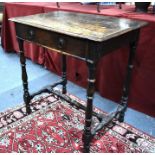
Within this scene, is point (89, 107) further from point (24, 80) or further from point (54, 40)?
point (24, 80)

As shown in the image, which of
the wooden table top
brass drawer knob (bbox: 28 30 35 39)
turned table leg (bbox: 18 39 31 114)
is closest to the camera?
the wooden table top

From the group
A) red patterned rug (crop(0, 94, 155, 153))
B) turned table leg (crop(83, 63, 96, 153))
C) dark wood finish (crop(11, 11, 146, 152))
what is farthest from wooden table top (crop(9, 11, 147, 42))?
red patterned rug (crop(0, 94, 155, 153))

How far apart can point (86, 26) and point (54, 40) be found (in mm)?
186

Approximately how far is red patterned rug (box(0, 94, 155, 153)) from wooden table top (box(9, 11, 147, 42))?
72 centimetres

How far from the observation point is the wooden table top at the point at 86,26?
3.24ft

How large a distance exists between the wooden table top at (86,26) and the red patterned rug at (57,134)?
723mm

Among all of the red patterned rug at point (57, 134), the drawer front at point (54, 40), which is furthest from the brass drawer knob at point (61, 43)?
the red patterned rug at point (57, 134)

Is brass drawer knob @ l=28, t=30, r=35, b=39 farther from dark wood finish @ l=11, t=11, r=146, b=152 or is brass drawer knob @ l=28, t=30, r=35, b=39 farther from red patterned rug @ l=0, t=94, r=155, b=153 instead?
red patterned rug @ l=0, t=94, r=155, b=153

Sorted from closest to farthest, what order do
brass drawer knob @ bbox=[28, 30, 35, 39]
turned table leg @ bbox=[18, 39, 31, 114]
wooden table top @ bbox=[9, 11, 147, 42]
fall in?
1. wooden table top @ bbox=[9, 11, 147, 42]
2. brass drawer knob @ bbox=[28, 30, 35, 39]
3. turned table leg @ bbox=[18, 39, 31, 114]

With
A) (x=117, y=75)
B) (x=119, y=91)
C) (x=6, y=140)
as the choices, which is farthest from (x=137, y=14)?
(x=6, y=140)

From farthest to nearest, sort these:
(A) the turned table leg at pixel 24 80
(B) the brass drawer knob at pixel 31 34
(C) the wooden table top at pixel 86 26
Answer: (A) the turned table leg at pixel 24 80 < (B) the brass drawer knob at pixel 31 34 < (C) the wooden table top at pixel 86 26

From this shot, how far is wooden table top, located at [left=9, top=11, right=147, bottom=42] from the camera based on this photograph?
0.99 metres

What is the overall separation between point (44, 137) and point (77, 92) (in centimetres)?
65

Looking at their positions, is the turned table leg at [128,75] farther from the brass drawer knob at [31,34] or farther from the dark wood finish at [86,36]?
the brass drawer knob at [31,34]
